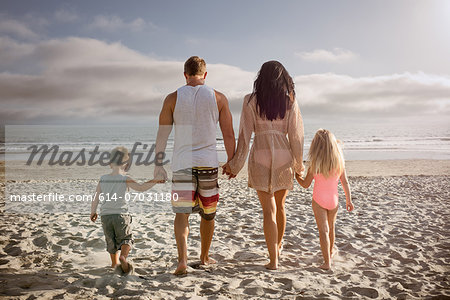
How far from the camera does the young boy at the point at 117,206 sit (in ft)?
9.61

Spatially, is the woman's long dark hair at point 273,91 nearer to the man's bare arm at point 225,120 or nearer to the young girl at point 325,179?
the man's bare arm at point 225,120

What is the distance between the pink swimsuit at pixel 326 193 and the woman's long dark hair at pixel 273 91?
85cm

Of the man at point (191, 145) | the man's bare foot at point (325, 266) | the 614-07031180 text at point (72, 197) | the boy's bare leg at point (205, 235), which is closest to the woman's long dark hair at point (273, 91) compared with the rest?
→ the man at point (191, 145)

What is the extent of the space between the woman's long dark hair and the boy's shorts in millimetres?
1718

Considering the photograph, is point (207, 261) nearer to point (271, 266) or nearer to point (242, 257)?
point (242, 257)

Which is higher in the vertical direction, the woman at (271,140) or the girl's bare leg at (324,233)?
the woman at (271,140)

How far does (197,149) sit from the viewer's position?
116 inches

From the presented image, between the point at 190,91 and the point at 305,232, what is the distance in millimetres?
2819

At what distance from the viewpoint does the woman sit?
3094mm

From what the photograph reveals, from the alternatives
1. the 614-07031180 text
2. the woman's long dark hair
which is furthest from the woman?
the 614-07031180 text

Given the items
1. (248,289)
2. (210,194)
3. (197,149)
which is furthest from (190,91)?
(248,289)

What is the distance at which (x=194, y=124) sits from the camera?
2.94m

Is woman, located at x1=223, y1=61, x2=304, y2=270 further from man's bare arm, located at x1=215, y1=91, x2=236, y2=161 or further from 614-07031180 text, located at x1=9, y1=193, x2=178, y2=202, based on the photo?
614-07031180 text, located at x1=9, y1=193, x2=178, y2=202

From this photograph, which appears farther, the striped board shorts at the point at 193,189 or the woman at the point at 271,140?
the woman at the point at 271,140
